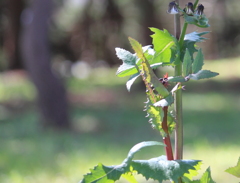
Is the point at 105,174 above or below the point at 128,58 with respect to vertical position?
below

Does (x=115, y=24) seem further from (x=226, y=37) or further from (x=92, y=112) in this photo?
(x=92, y=112)

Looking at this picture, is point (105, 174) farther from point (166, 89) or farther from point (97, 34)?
point (97, 34)

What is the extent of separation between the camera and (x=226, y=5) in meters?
16.8

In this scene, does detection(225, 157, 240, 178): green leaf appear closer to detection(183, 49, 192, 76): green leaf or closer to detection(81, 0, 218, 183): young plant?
detection(81, 0, 218, 183): young plant

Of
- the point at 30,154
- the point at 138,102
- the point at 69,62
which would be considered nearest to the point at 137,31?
the point at 69,62

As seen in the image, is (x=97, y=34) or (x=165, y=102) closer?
(x=165, y=102)

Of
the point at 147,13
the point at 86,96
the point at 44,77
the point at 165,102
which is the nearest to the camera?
the point at 165,102

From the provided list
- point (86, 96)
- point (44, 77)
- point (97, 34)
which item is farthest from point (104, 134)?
point (97, 34)

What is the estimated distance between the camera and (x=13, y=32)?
15320mm

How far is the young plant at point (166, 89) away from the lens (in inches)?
25.4

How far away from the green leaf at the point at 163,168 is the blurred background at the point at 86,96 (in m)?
0.30

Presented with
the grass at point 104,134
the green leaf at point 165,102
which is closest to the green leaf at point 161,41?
the green leaf at point 165,102

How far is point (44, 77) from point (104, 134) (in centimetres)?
150

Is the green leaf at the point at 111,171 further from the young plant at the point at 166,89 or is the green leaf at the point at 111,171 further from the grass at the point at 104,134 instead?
the grass at the point at 104,134
